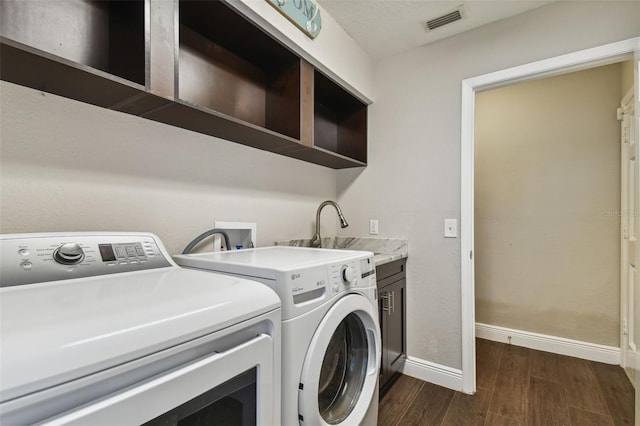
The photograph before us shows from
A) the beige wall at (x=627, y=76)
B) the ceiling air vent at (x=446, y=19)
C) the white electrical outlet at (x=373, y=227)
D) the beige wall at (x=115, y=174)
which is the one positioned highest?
the ceiling air vent at (x=446, y=19)

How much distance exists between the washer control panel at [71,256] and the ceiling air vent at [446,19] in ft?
6.63

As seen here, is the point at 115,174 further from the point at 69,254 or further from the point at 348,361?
the point at 348,361

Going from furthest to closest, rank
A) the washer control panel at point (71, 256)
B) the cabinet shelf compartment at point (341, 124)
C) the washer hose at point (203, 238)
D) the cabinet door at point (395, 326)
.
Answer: the cabinet shelf compartment at point (341, 124)
the cabinet door at point (395, 326)
the washer hose at point (203, 238)
the washer control panel at point (71, 256)

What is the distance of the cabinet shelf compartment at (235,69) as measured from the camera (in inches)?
53.9

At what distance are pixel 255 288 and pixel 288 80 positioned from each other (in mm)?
1316

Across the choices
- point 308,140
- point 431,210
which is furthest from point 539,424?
point 308,140

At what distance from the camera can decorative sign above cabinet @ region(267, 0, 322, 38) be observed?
56.2 inches

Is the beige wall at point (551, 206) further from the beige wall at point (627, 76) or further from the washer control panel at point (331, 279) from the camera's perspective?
the washer control panel at point (331, 279)

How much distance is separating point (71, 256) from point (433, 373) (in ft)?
6.89

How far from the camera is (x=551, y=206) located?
8.15ft

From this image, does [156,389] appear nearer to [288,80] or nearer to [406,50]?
[288,80]

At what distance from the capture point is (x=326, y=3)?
5.64 feet

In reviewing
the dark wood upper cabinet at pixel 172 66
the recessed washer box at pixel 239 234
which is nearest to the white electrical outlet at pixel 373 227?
the dark wood upper cabinet at pixel 172 66

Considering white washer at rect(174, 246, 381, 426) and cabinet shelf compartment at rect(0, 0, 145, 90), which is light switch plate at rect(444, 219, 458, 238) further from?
cabinet shelf compartment at rect(0, 0, 145, 90)
